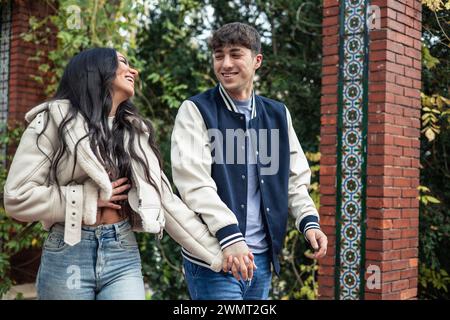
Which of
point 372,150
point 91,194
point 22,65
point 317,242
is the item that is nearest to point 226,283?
point 317,242

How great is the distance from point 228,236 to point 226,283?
253 millimetres

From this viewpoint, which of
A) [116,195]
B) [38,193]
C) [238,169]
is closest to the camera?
[38,193]

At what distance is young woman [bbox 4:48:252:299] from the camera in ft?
8.02

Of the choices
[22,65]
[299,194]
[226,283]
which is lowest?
[226,283]

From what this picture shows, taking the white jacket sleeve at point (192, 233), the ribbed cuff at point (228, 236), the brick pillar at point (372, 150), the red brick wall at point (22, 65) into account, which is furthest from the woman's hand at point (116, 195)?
the red brick wall at point (22, 65)

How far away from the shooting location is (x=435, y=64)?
5102mm

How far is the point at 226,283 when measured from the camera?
8.56ft

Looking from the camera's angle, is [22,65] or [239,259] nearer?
[239,259]

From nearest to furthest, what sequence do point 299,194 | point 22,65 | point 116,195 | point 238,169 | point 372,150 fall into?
point 116,195 → point 238,169 → point 299,194 → point 372,150 → point 22,65

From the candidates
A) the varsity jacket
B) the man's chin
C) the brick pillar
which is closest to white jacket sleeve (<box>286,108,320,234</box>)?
the varsity jacket

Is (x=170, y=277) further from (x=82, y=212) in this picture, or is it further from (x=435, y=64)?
(x=82, y=212)

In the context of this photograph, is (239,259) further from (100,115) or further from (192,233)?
(100,115)

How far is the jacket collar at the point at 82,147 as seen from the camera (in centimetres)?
244

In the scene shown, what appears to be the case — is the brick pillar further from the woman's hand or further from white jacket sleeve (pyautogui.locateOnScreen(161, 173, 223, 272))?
the woman's hand
